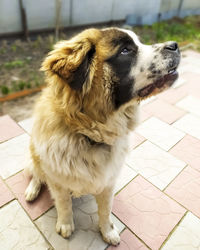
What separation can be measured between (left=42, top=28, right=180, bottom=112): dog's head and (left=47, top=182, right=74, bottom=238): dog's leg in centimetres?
78

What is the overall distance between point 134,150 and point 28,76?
2.57 m

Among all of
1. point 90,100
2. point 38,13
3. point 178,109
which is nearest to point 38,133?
point 90,100

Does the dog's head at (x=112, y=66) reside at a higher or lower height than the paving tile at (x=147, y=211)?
higher

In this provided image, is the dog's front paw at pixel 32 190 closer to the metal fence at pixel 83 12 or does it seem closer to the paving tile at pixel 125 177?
the paving tile at pixel 125 177

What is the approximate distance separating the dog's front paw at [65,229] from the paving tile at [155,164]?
100cm

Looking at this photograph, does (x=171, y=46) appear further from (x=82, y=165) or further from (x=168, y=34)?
(x=168, y=34)

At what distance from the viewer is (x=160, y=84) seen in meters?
1.46

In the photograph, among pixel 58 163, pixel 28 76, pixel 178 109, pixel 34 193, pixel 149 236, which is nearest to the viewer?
pixel 58 163

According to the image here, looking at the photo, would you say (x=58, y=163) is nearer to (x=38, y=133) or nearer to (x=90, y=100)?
(x=38, y=133)

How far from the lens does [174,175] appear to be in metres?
2.47

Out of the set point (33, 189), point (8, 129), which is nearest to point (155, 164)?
point (33, 189)

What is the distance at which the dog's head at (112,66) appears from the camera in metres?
1.27

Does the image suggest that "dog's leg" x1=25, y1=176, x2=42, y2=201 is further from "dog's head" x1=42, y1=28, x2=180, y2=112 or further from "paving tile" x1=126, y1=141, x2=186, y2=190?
"dog's head" x1=42, y1=28, x2=180, y2=112

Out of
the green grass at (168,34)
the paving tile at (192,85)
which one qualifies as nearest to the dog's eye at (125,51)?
the paving tile at (192,85)
